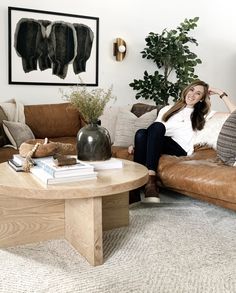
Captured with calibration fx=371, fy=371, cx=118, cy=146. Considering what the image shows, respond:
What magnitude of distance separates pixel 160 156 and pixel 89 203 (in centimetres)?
126

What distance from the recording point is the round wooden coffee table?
1699mm

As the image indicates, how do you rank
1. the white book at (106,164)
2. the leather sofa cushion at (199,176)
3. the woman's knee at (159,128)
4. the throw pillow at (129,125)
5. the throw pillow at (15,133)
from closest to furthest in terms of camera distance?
the white book at (106,164) < the leather sofa cushion at (199,176) < the woman's knee at (159,128) < the throw pillow at (15,133) < the throw pillow at (129,125)

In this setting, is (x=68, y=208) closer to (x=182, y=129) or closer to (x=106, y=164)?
(x=106, y=164)

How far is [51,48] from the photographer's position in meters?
4.11

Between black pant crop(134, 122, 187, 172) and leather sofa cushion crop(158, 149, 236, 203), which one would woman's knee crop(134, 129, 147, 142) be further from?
leather sofa cushion crop(158, 149, 236, 203)

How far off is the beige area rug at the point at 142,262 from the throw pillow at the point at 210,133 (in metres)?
0.86

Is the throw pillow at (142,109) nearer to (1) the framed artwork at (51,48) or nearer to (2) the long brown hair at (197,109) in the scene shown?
(2) the long brown hair at (197,109)

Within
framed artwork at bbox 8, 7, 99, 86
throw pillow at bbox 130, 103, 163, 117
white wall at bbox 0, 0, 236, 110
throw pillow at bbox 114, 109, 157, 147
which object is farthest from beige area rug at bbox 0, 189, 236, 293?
white wall at bbox 0, 0, 236, 110

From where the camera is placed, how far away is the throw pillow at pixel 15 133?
329 cm

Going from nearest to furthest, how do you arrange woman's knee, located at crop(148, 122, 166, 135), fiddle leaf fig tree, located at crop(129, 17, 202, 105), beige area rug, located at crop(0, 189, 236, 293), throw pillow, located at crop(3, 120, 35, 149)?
beige area rug, located at crop(0, 189, 236, 293), woman's knee, located at crop(148, 122, 166, 135), throw pillow, located at crop(3, 120, 35, 149), fiddle leaf fig tree, located at crop(129, 17, 202, 105)

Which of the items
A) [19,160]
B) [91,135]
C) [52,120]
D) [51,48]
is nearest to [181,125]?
[91,135]

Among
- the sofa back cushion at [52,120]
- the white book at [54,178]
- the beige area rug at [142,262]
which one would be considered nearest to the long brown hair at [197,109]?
the beige area rug at [142,262]

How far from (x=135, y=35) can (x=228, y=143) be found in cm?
246

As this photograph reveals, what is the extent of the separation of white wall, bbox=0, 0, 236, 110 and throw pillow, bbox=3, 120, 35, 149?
0.78 m
